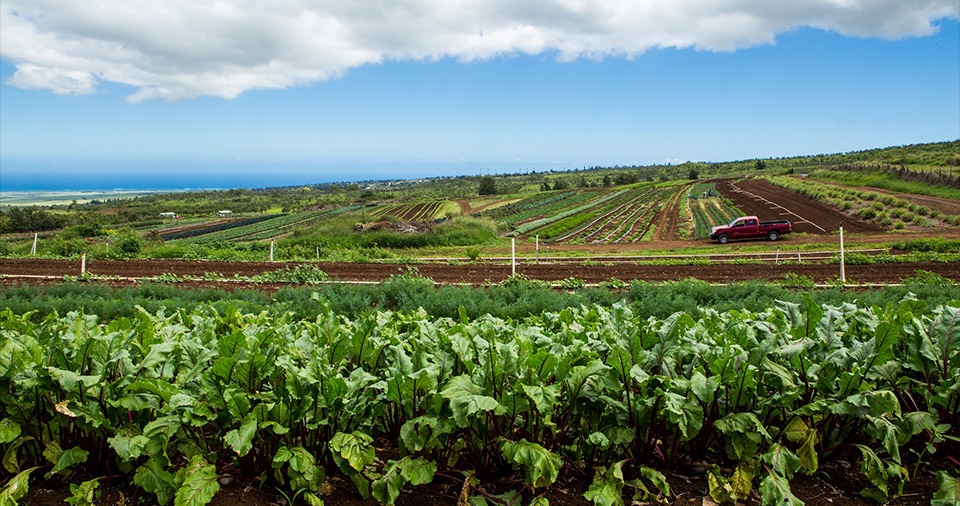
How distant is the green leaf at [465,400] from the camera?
2828mm

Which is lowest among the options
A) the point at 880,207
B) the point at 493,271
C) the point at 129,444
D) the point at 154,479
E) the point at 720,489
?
the point at 493,271

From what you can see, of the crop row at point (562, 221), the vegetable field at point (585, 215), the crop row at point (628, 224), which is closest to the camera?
the crop row at point (628, 224)

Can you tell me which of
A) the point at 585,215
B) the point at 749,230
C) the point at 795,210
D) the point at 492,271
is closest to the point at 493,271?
the point at 492,271

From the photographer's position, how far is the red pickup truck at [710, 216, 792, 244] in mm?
32812

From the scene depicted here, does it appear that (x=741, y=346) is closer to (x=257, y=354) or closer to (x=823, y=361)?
(x=823, y=361)

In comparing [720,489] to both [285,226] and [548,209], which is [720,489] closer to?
[285,226]

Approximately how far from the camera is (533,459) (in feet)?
9.64

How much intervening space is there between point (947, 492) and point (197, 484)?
3.91 meters

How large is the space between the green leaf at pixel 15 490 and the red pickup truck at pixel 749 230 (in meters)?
33.7

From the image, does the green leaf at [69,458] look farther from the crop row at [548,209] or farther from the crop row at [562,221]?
the crop row at [548,209]

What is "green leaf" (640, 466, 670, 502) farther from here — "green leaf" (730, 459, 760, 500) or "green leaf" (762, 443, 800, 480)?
"green leaf" (762, 443, 800, 480)

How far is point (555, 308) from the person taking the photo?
32.6 ft

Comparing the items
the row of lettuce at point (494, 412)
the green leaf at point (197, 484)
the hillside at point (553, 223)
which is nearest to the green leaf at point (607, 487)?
the row of lettuce at point (494, 412)

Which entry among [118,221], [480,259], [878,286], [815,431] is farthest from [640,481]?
[118,221]
